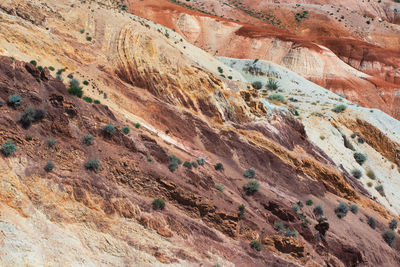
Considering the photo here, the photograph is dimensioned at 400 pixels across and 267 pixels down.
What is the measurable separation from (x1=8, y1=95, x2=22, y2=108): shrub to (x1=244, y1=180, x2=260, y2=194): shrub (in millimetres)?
11978

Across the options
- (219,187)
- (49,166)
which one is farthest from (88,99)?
(219,187)

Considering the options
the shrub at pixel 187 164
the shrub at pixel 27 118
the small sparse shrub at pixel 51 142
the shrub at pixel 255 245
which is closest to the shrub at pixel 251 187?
the shrub at pixel 255 245

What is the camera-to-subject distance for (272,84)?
36.3 m

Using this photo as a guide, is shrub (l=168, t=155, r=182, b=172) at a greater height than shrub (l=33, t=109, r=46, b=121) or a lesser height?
lesser

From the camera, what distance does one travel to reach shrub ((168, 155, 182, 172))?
14.9 m

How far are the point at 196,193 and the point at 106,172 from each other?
421cm

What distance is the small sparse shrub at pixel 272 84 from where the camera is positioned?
118ft

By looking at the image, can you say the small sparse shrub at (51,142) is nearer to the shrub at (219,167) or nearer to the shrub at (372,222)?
the shrub at (219,167)

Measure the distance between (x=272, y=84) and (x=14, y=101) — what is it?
2880 centimetres

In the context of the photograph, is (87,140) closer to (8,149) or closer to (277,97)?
(8,149)

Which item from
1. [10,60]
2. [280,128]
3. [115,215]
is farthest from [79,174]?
[280,128]

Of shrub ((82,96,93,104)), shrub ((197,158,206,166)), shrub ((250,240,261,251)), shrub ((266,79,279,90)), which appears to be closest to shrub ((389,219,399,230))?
shrub ((250,240,261,251))

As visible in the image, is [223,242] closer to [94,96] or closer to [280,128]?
[94,96]

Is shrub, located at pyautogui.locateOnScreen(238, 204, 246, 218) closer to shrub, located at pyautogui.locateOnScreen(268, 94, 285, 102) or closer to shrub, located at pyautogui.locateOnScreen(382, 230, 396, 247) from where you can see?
shrub, located at pyautogui.locateOnScreen(382, 230, 396, 247)
